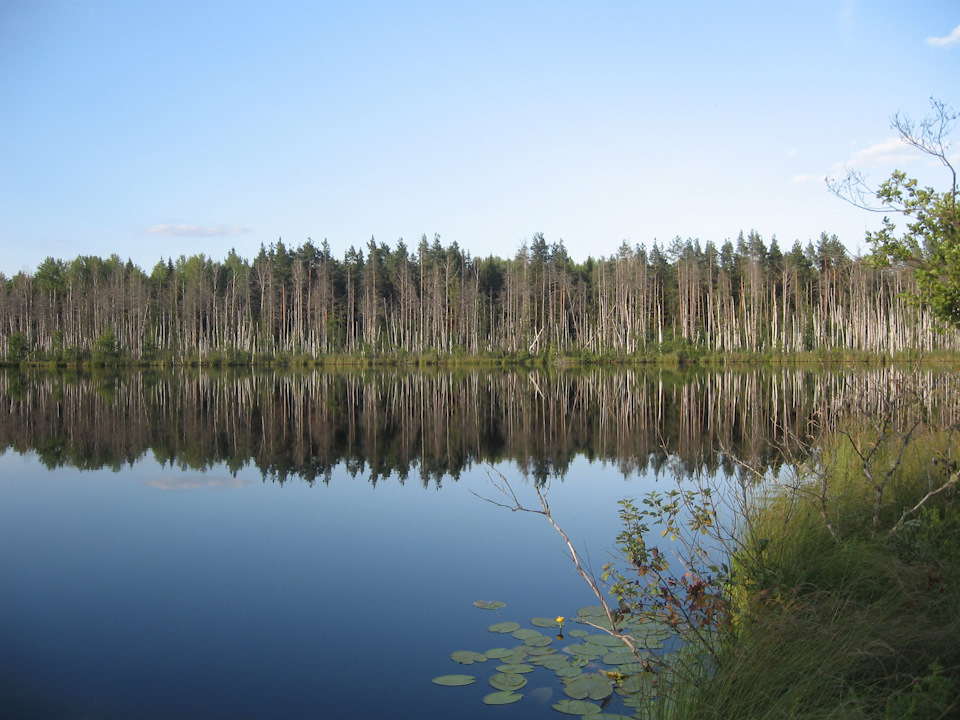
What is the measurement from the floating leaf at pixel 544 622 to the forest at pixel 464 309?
62.9 m

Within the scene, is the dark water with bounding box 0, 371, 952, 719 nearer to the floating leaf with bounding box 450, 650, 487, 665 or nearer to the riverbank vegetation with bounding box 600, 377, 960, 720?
the floating leaf with bounding box 450, 650, 487, 665

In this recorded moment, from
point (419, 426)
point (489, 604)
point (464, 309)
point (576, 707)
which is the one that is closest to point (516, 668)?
point (576, 707)

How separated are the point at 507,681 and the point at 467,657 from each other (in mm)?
616

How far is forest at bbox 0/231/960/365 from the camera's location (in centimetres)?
7025

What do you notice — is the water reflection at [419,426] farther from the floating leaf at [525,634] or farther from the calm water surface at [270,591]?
the floating leaf at [525,634]

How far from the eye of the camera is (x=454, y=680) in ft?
19.8

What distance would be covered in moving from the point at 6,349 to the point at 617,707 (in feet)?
272

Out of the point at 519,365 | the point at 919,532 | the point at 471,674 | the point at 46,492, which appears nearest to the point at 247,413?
the point at 46,492

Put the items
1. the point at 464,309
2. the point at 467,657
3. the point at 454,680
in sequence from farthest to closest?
the point at 464,309 < the point at 467,657 < the point at 454,680

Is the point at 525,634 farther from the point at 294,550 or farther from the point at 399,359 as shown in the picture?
the point at 399,359

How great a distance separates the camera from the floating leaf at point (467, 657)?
6.37 m

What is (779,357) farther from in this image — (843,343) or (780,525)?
(780,525)

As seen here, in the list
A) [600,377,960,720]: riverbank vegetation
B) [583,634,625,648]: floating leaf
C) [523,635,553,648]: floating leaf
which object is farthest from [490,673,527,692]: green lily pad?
[600,377,960,720]: riverbank vegetation

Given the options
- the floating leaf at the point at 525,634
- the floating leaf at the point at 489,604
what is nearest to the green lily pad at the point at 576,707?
the floating leaf at the point at 525,634
